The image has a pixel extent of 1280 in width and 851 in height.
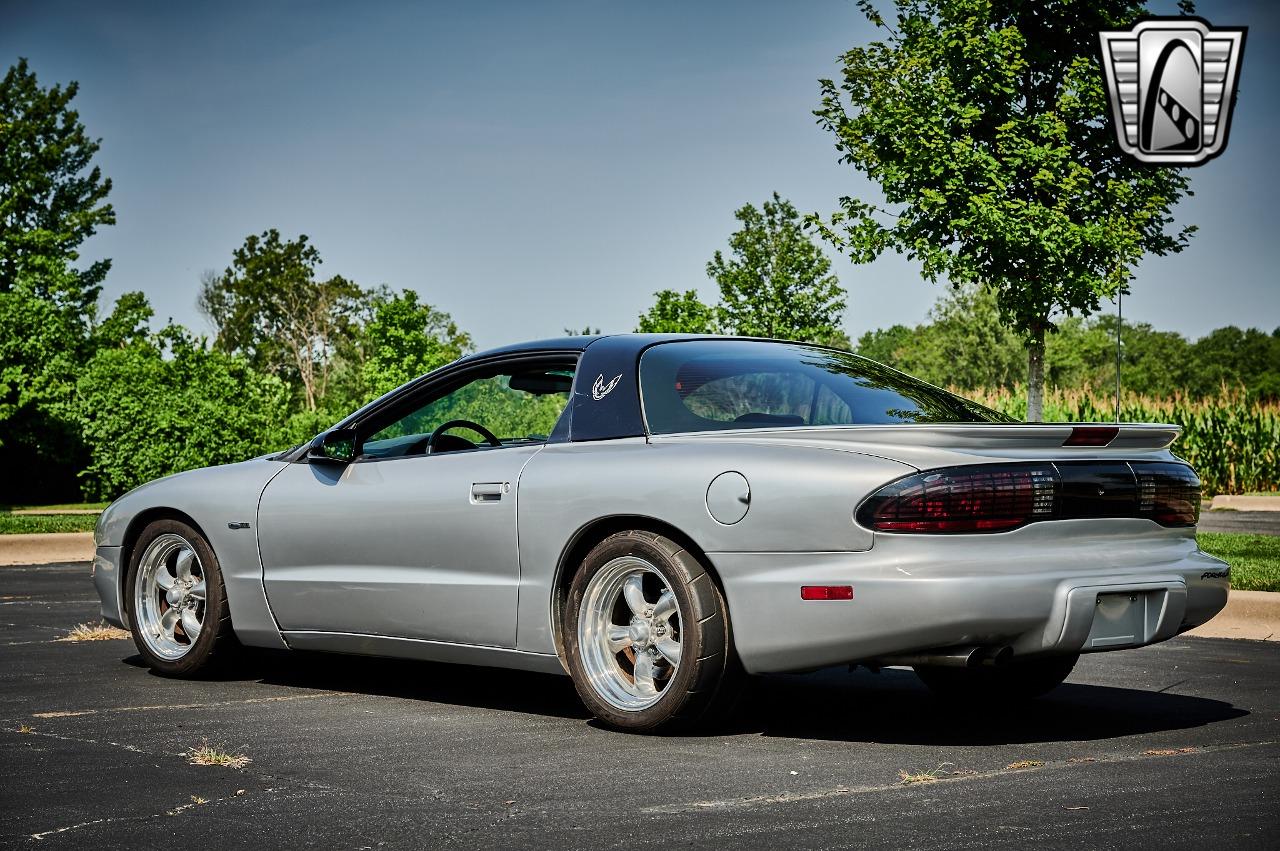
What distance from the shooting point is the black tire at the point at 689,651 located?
5152mm

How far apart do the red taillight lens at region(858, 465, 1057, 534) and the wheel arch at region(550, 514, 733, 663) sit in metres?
0.75

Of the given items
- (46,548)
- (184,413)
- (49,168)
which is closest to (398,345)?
(184,413)

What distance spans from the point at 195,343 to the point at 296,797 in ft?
62.8

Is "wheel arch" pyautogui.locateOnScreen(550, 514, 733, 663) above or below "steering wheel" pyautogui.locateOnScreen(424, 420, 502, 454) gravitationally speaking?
below

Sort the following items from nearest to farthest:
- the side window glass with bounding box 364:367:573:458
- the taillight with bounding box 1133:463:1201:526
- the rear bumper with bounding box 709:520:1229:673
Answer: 1. the rear bumper with bounding box 709:520:1229:673
2. the taillight with bounding box 1133:463:1201:526
3. the side window glass with bounding box 364:367:573:458

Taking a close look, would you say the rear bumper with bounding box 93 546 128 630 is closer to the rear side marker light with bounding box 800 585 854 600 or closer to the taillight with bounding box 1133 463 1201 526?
the rear side marker light with bounding box 800 585 854 600

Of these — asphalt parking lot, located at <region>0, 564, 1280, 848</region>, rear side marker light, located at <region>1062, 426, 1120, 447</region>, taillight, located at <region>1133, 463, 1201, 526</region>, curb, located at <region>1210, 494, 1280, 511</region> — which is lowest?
asphalt parking lot, located at <region>0, 564, 1280, 848</region>

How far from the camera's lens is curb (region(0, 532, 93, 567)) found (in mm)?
14953

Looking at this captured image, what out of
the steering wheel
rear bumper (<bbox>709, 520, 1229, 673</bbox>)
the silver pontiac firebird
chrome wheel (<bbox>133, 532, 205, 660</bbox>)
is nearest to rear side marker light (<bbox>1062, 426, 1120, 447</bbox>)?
the silver pontiac firebird

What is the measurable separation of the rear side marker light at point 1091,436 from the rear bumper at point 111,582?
4597mm

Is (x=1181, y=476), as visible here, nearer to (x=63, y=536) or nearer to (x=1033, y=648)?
(x=1033, y=648)

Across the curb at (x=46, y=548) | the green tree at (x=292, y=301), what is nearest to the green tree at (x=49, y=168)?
the green tree at (x=292, y=301)

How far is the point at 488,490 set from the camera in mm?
5867

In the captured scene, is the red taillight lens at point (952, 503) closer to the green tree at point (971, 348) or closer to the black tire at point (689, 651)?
the black tire at point (689, 651)
